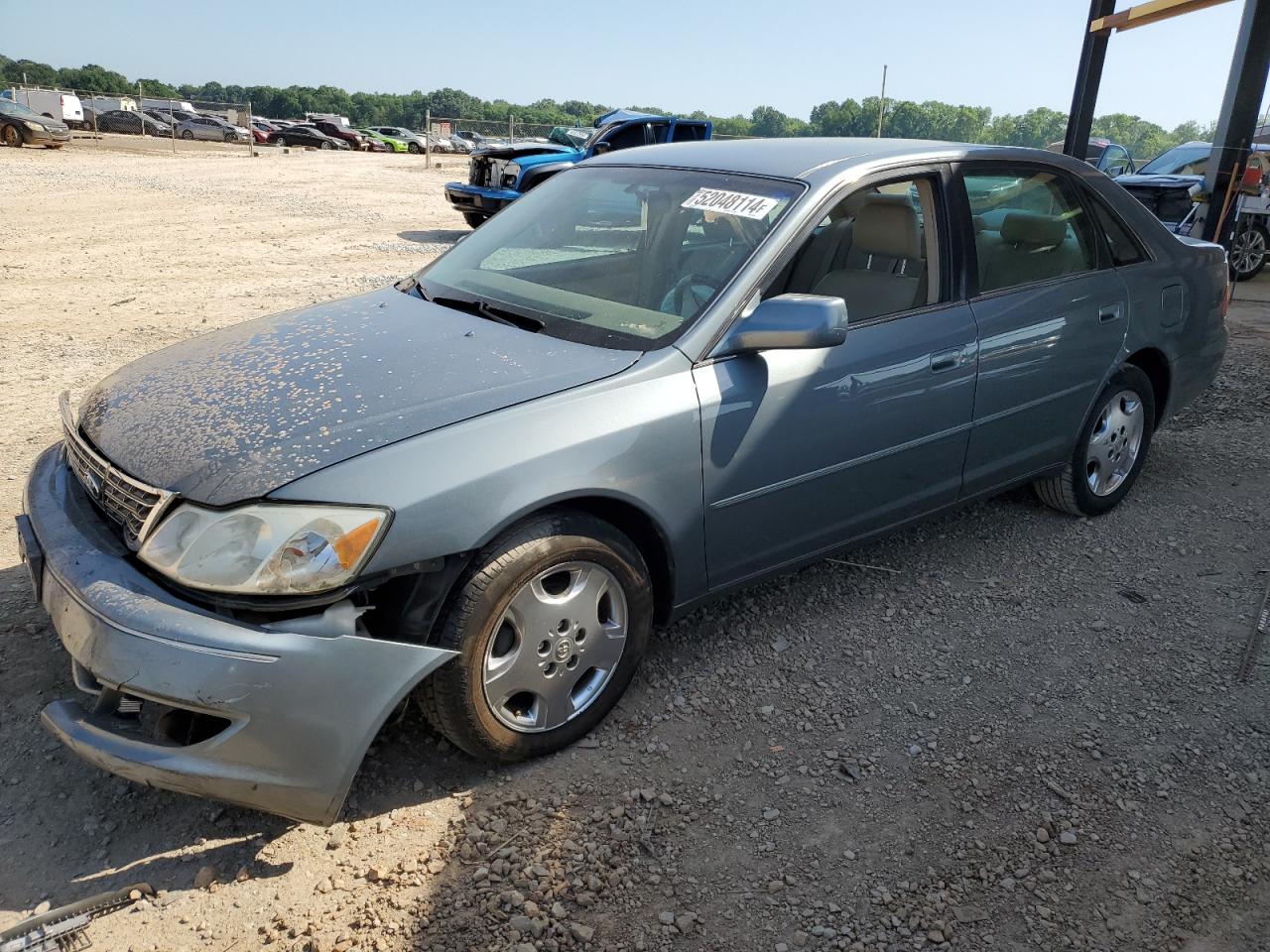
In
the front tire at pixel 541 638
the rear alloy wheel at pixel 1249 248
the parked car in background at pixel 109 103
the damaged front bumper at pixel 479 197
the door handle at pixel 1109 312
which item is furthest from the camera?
the parked car in background at pixel 109 103

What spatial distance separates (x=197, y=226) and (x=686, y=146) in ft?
34.3

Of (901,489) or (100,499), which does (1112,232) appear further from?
(100,499)

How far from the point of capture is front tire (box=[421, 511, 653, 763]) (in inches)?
95.1

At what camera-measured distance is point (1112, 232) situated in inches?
162

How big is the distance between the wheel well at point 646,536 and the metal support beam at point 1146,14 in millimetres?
9994

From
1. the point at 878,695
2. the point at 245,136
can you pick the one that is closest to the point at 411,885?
the point at 878,695

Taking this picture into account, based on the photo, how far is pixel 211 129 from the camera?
44.8 m

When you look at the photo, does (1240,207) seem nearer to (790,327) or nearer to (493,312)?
(790,327)

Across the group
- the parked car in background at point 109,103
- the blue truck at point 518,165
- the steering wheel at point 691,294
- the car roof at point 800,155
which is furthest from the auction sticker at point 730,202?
the parked car in background at point 109,103

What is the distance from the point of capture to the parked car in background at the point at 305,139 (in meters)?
44.8

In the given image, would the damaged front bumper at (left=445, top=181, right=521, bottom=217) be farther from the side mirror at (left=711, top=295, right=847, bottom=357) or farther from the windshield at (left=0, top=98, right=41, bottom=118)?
the windshield at (left=0, top=98, right=41, bottom=118)

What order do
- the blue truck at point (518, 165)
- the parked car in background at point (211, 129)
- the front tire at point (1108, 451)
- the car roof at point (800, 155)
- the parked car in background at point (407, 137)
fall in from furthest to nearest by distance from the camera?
1. the parked car in background at point (407, 137)
2. the parked car in background at point (211, 129)
3. the blue truck at point (518, 165)
4. the front tire at point (1108, 451)
5. the car roof at point (800, 155)

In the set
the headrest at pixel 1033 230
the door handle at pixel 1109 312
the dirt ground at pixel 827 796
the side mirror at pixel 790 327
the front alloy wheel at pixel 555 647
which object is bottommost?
the dirt ground at pixel 827 796

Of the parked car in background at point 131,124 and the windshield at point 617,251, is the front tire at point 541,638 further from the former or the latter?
the parked car in background at point 131,124
